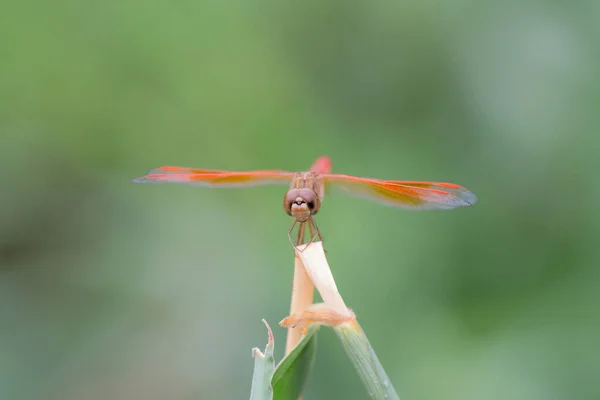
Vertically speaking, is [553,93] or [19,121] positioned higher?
[553,93]

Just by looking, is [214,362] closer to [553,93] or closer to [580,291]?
[580,291]

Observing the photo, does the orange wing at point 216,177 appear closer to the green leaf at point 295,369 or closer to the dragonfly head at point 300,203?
the dragonfly head at point 300,203

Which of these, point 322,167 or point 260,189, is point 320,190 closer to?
point 322,167

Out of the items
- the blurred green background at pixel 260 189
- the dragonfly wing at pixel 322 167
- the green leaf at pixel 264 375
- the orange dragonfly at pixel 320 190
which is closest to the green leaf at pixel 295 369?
the green leaf at pixel 264 375

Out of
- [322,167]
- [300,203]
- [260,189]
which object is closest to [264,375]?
[300,203]

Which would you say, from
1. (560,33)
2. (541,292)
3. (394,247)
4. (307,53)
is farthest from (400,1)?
(541,292)

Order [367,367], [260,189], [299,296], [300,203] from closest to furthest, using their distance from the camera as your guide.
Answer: [367,367]
[299,296]
[300,203]
[260,189]
